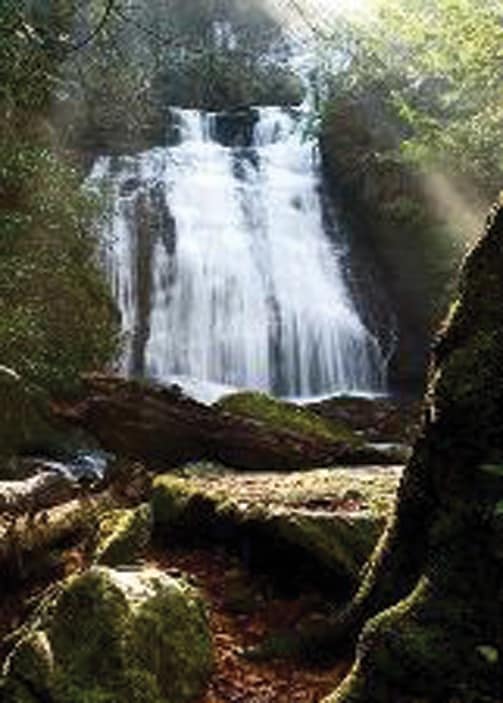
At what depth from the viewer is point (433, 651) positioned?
4.00 m

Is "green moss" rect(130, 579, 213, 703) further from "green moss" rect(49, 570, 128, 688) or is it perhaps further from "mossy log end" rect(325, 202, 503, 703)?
"mossy log end" rect(325, 202, 503, 703)

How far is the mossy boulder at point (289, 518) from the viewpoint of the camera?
6.16m

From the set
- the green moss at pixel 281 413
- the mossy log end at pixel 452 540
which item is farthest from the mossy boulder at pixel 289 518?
the green moss at pixel 281 413

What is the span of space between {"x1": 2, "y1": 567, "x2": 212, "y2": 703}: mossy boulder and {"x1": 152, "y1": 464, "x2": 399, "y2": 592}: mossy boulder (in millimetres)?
1059

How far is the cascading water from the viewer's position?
25.7 m

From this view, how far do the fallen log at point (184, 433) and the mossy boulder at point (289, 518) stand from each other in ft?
8.61

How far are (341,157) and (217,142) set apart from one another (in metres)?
4.36

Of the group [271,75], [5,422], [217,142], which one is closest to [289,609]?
[5,422]

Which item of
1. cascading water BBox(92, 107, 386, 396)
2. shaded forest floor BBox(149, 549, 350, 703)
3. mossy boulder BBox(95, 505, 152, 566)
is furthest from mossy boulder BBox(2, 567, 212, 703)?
cascading water BBox(92, 107, 386, 396)

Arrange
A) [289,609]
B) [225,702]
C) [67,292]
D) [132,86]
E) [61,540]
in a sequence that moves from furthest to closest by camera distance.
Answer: [132,86] < [67,292] < [61,540] < [289,609] < [225,702]

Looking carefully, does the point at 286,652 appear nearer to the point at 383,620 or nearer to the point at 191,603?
the point at 191,603

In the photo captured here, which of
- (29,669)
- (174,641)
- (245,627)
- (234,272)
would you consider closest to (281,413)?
(245,627)

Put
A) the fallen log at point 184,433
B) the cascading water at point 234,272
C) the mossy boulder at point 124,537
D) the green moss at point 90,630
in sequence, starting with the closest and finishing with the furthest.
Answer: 1. the green moss at point 90,630
2. the mossy boulder at point 124,537
3. the fallen log at point 184,433
4. the cascading water at point 234,272

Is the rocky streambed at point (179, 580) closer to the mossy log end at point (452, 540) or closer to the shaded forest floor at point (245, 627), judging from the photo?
the shaded forest floor at point (245, 627)
